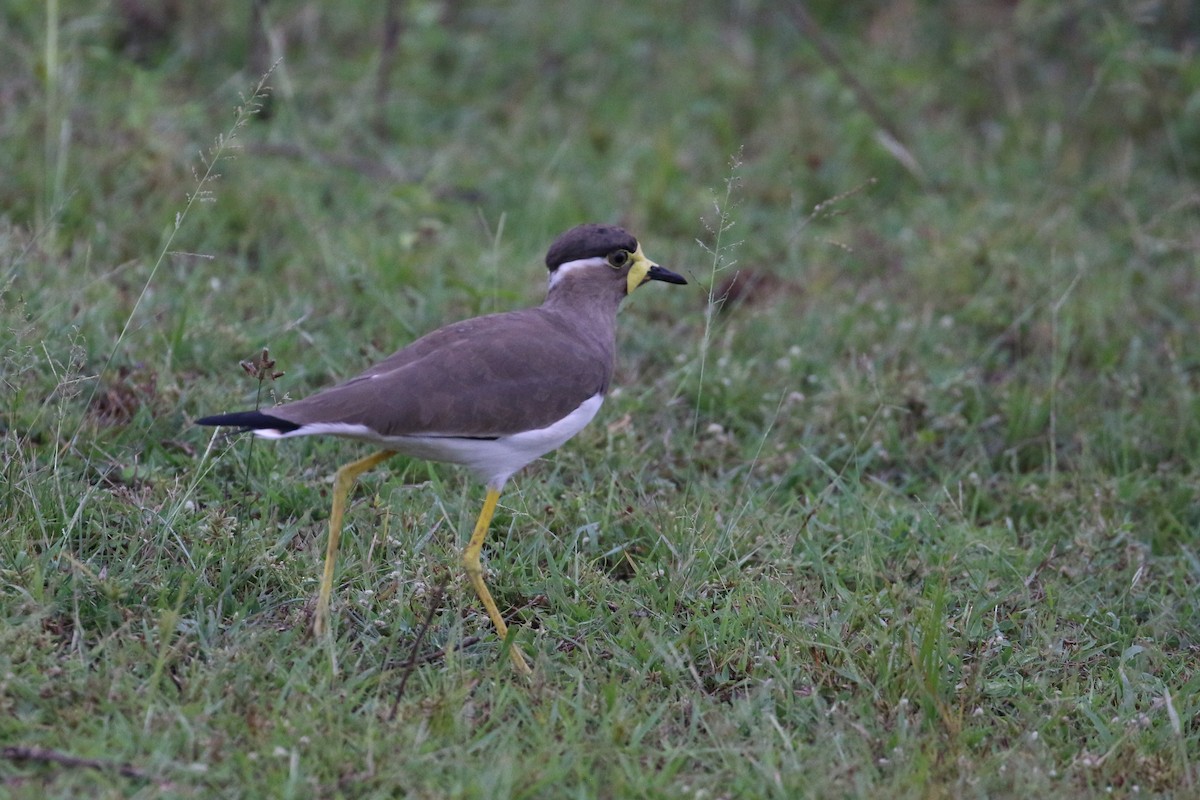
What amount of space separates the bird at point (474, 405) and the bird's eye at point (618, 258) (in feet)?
0.78

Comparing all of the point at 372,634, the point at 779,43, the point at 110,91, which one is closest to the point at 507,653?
the point at 372,634

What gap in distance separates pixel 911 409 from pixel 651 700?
2.41 metres

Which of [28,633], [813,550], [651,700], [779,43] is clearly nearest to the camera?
[28,633]

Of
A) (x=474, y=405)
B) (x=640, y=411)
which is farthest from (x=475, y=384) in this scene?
(x=640, y=411)

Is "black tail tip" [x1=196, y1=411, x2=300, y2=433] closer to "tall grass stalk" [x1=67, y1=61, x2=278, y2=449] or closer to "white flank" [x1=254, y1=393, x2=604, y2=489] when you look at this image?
"white flank" [x1=254, y1=393, x2=604, y2=489]

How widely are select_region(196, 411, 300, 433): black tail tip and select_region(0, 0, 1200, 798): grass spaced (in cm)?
65

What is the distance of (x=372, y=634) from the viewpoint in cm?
431

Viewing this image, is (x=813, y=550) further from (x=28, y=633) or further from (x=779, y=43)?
(x=779, y=43)

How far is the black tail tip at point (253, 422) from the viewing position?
3.74m

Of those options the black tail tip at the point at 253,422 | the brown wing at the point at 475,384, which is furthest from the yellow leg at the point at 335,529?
the black tail tip at the point at 253,422

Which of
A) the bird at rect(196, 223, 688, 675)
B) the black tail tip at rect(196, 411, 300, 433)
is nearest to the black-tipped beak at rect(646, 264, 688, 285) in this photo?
the bird at rect(196, 223, 688, 675)

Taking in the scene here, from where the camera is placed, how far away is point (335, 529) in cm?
438

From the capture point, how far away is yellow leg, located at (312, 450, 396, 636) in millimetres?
4180

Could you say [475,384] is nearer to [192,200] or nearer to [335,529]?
[335,529]
